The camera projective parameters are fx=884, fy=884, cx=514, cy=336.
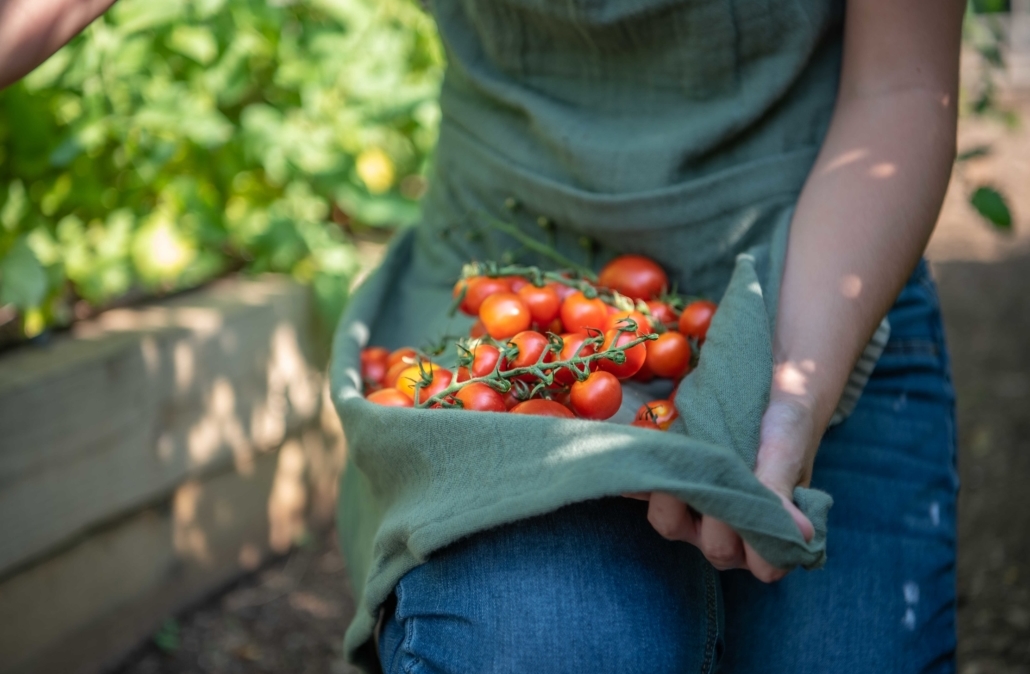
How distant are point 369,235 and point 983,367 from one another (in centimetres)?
212

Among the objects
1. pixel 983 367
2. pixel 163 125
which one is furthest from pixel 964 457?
pixel 163 125

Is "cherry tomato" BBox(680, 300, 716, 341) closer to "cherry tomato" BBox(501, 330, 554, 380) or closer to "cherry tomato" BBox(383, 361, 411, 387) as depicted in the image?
"cherry tomato" BBox(501, 330, 554, 380)

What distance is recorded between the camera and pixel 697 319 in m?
1.01

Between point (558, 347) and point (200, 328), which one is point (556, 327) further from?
point (200, 328)

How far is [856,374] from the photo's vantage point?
1045 millimetres

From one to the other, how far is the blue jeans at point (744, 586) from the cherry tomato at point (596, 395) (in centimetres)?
10

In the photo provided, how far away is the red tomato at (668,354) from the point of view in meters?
0.98

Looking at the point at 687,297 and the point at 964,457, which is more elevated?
the point at 687,297

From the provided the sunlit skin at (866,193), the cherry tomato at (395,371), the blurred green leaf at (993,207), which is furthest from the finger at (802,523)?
the blurred green leaf at (993,207)

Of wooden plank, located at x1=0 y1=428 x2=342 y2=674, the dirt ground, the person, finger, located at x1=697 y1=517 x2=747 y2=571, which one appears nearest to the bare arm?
the person

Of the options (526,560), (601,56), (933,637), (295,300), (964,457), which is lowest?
(964,457)

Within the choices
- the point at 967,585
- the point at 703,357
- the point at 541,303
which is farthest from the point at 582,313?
the point at 967,585

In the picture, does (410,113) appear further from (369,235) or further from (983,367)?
(983,367)

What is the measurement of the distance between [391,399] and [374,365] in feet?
0.56
